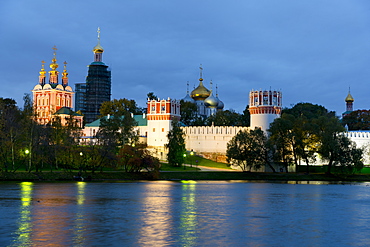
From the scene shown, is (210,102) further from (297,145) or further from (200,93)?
(297,145)

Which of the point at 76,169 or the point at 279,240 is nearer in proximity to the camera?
the point at 279,240

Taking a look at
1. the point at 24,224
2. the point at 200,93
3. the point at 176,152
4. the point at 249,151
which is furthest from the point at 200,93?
the point at 24,224

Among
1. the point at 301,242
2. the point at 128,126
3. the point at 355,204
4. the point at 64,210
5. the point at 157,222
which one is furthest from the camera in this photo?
the point at 128,126

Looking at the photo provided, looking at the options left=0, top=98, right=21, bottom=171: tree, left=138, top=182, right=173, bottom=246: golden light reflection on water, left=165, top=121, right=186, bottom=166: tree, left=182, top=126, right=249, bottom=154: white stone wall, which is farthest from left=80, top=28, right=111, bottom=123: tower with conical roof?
left=138, top=182, right=173, bottom=246: golden light reflection on water

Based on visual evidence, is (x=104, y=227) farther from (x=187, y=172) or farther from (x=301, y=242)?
(x=187, y=172)

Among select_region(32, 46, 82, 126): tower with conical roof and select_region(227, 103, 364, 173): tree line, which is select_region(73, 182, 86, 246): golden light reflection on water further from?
select_region(32, 46, 82, 126): tower with conical roof

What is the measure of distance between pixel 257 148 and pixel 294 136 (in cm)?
503

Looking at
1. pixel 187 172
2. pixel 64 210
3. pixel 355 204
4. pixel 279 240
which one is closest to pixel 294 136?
pixel 187 172

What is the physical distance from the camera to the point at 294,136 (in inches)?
2876

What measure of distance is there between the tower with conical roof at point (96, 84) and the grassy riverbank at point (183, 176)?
72023 mm

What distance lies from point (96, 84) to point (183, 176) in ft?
250

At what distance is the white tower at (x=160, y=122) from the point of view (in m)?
92.5

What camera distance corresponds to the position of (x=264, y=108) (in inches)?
3447

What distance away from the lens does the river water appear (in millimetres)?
22938
